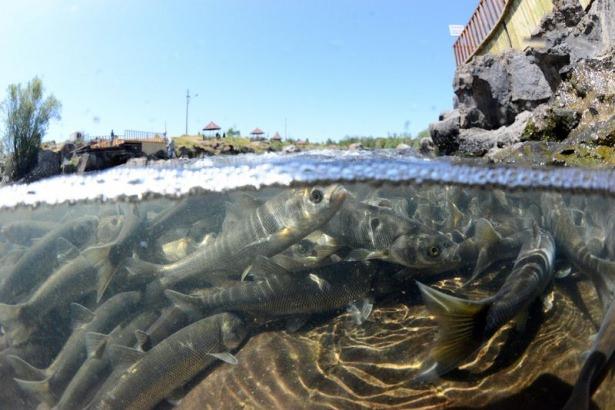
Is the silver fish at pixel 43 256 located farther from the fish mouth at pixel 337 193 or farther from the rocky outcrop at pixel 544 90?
the rocky outcrop at pixel 544 90

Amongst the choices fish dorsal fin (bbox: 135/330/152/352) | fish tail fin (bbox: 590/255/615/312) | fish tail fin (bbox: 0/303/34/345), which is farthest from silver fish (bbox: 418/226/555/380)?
fish tail fin (bbox: 0/303/34/345)

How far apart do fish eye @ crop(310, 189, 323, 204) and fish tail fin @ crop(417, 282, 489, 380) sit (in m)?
0.78

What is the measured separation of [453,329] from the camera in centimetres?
242

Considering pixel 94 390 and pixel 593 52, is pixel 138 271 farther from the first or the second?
pixel 593 52

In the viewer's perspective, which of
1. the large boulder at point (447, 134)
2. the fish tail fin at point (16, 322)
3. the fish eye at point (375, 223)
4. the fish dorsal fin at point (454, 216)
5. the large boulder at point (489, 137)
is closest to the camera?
the fish eye at point (375, 223)

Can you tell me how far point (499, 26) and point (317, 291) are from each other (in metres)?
19.9

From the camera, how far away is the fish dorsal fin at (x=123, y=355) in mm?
2621

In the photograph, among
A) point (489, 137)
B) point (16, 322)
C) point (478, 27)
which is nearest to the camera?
point (16, 322)

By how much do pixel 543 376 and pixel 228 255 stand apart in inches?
69.8

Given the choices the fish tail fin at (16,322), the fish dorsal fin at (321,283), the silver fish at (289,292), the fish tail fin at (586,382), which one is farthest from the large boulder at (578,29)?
the fish tail fin at (16,322)

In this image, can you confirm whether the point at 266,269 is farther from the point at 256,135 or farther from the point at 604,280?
the point at 256,135

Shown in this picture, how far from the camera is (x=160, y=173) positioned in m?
3.11

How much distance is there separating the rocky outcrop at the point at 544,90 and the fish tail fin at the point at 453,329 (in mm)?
4249

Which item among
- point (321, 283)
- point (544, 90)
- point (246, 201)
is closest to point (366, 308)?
point (321, 283)
